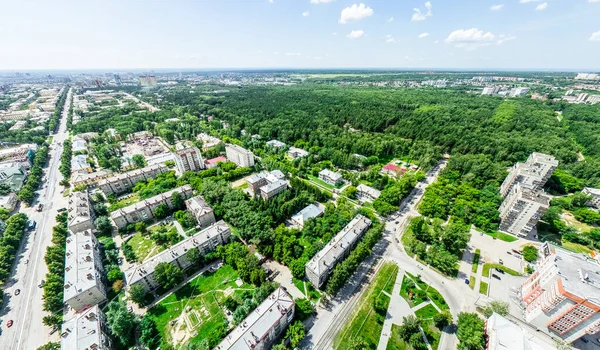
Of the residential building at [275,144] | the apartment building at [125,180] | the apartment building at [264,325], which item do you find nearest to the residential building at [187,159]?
the apartment building at [125,180]

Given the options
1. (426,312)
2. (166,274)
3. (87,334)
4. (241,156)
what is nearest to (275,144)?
(241,156)

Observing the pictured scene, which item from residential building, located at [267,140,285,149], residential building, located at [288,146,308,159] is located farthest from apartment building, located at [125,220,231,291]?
residential building, located at [267,140,285,149]

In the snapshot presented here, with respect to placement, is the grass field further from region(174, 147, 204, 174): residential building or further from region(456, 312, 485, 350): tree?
region(174, 147, 204, 174): residential building

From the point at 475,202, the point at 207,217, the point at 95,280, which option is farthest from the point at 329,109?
the point at 95,280

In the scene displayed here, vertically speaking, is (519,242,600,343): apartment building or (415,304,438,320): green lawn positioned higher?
(519,242,600,343): apartment building

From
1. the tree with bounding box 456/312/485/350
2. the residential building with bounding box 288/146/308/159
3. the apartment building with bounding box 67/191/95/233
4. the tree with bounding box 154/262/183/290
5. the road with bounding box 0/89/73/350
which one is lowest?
the road with bounding box 0/89/73/350

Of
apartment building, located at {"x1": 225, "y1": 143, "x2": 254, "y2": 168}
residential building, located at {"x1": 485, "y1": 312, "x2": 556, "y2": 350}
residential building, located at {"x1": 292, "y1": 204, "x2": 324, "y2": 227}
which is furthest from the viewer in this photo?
apartment building, located at {"x1": 225, "y1": 143, "x2": 254, "y2": 168}

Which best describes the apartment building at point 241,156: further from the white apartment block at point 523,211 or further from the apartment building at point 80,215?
the white apartment block at point 523,211
